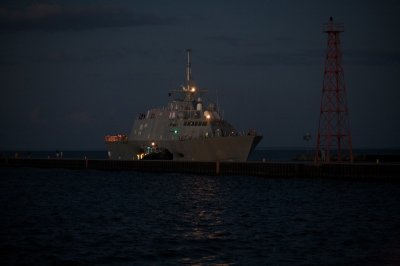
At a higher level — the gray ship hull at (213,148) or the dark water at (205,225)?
the gray ship hull at (213,148)

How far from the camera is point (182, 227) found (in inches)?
1391

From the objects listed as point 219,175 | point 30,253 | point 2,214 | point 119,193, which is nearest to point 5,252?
point 30,253

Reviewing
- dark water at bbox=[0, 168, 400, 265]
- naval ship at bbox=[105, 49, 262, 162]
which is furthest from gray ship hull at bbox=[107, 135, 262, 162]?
dark water at bbox=[0, 168, 400, 265]

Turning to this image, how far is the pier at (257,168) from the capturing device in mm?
60281

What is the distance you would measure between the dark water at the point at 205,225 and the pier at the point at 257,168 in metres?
1.54

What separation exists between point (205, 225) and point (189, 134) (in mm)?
47704

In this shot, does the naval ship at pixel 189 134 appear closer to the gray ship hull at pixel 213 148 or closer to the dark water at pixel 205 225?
the gray ship hull at pixel 213 148

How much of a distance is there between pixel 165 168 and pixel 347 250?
5475cm

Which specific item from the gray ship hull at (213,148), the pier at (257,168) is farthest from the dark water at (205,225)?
the gray ship hull at (213,148)

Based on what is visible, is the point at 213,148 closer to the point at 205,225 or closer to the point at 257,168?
the point at 257,168

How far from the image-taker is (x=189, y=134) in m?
83.6

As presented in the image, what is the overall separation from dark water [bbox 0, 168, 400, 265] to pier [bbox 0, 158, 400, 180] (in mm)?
1545

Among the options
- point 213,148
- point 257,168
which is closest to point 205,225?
point 257,168

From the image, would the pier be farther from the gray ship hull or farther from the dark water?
the gray ship hull
